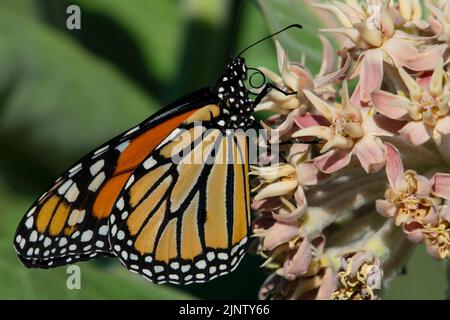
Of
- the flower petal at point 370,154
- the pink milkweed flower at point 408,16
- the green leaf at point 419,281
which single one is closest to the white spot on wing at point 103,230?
the flower petal at point 370,154

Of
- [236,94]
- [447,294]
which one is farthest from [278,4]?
[447,294]

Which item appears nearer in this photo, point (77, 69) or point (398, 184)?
point (398, 184)

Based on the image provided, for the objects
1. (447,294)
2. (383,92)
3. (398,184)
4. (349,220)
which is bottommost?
(447,294)

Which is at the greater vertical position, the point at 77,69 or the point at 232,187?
the point at 77,69

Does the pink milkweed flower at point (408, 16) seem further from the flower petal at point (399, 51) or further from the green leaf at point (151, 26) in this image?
the green leaf at point (151, 26)

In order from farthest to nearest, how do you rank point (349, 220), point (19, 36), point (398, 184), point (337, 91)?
1. point (19, 36)
2. point (337, 91)
3. point (349, 220)
4. point (398, 184)

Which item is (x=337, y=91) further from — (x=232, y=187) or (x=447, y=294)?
(x=447, y=294)

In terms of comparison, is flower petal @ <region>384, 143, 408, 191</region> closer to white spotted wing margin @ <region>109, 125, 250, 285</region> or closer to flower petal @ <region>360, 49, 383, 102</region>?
flower petal @ <region>360, 49, 383, 102</region>
